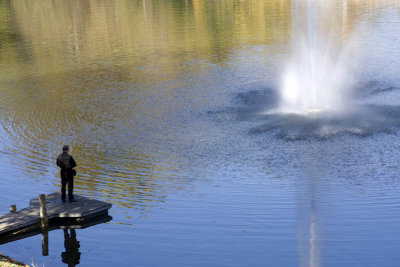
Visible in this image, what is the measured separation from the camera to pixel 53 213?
19125 mm

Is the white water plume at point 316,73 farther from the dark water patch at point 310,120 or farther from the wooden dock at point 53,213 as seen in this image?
the wooden dock at point 53,213

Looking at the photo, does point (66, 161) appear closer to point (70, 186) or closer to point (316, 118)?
point (70, 186)

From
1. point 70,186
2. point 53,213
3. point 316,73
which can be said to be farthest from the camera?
point 316,73

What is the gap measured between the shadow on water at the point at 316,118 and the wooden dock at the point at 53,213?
9.72 metres

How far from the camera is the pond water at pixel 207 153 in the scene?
17.6m

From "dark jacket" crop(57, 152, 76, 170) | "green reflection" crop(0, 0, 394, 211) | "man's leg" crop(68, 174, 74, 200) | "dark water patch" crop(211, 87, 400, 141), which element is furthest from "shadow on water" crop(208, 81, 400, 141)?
"dark jacket" crop(57, 152, 76, 170)

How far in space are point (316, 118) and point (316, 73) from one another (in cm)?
1127

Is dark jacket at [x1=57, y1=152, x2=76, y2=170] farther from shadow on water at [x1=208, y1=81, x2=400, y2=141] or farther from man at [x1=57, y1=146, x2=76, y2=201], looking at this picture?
shadow on water at [x1=208, y1=81, x2=400, y2=141]

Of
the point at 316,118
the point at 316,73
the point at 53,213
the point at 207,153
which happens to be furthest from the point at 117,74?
the point at 53,213

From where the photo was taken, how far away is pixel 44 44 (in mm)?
58656

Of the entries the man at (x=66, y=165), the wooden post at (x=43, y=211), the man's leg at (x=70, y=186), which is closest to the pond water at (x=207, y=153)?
the wooden post at (x=43, y=211)

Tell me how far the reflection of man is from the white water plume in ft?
50.3

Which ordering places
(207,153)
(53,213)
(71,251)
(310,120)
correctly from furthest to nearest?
(310,120), (207,153), (53,213), (71,251)

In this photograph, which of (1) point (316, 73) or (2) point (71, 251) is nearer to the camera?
(2) point (71, 251)
